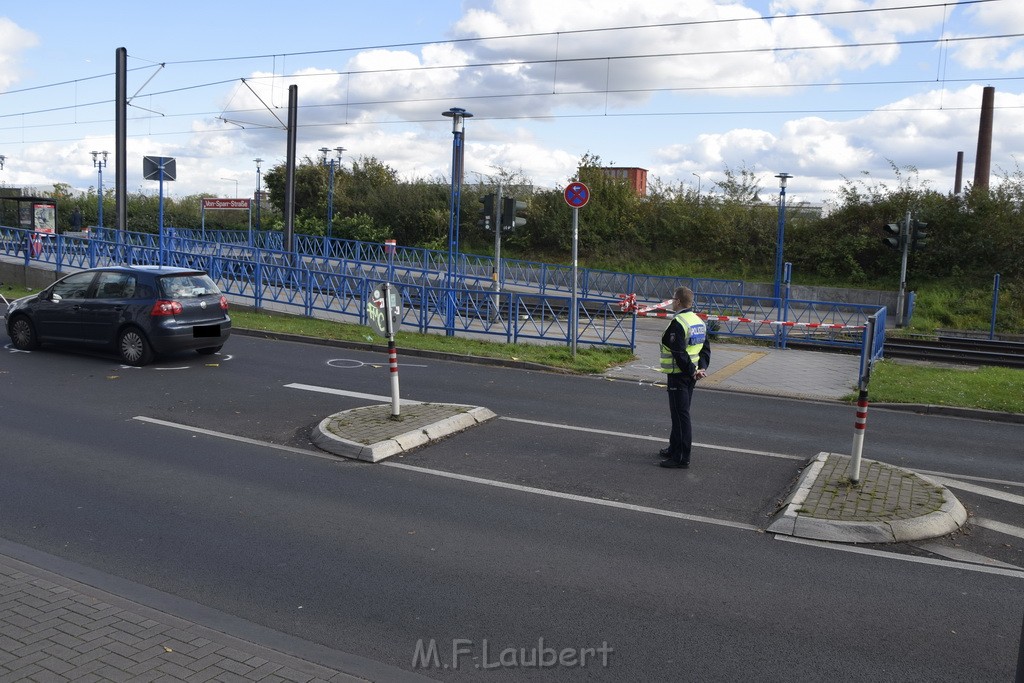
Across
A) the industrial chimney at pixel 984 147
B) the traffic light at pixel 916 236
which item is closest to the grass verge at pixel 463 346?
the traffic light at pixel 916 236

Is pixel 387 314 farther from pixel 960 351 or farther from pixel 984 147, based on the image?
pixel 984 147

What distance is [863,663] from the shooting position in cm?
461

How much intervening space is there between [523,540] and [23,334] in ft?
39.3

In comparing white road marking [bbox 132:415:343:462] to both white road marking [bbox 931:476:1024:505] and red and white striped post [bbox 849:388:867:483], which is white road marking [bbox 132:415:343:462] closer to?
red and white striped post [bbox 849:388:867:483]

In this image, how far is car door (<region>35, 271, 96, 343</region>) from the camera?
14078mm

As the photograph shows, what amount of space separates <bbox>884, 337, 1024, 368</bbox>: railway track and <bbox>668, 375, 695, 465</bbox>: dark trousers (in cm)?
1403

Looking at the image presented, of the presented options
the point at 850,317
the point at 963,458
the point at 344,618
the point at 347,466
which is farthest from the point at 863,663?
the point at 850,317

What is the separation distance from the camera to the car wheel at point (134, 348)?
44.4ft

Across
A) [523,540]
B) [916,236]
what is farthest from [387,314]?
[916,236]

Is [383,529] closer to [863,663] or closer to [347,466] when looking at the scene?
[347,466]

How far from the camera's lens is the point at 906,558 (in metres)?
6.29

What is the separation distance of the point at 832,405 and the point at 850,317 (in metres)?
13.9

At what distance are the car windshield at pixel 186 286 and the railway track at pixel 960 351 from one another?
51.1 feet

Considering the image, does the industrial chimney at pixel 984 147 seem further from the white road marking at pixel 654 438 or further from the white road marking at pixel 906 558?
the white road marking at pixel 906 558
